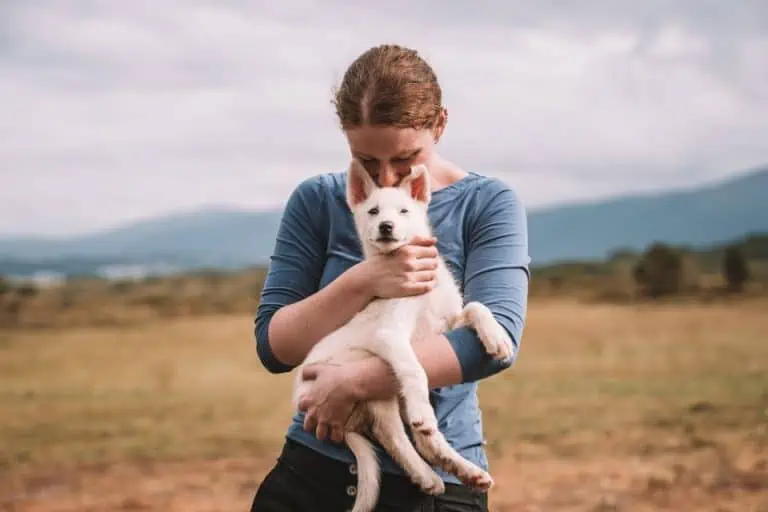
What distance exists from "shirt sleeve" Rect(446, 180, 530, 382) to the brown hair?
0.29 metres

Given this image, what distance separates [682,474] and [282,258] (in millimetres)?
6936

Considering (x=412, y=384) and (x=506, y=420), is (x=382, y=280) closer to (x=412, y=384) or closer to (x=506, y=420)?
(x=412, y=384)

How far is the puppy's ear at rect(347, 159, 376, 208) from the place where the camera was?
2.38 meters

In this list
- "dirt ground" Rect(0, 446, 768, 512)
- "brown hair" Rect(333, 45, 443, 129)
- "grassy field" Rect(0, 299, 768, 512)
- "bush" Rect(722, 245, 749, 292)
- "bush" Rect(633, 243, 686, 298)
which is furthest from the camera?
"bush" Rect(633, 243, 686, 298)

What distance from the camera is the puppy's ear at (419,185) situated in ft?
7.79

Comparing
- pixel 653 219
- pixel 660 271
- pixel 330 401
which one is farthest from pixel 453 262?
pixel 653 219

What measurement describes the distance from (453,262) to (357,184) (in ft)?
1.07

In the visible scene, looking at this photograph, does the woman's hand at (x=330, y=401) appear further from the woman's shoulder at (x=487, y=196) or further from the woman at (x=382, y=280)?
the woman's shoulder at (x=487, y=196)

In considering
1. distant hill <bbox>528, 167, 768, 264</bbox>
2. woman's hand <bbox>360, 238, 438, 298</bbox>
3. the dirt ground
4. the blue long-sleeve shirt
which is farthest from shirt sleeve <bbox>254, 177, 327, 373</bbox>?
distant hill <bbox>528, 167, 768, 264</bbox>

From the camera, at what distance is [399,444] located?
2.25 metres

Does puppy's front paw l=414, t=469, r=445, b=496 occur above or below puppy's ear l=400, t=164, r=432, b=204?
below

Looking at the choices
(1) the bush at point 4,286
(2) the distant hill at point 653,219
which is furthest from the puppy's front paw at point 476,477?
(2) the distant hill at point 653,219

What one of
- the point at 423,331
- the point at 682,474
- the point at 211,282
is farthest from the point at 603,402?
the point at 211,282

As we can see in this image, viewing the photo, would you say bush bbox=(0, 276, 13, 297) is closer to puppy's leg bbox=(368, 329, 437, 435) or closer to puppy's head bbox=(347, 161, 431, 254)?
puppy's head bbox=(347, 161, 431, 254)
